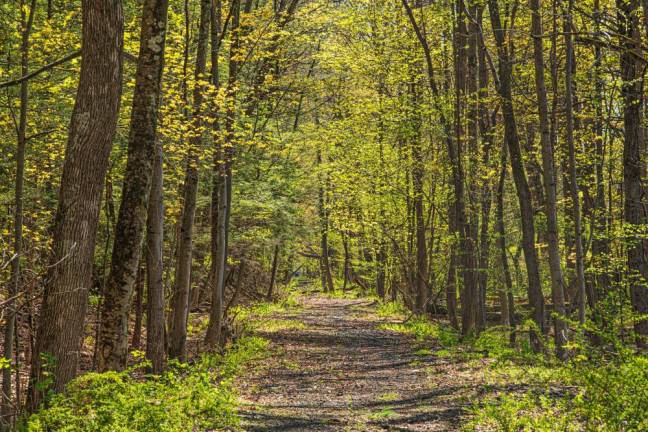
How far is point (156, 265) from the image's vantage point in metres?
10.7

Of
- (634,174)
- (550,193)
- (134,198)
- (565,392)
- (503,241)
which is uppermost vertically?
(634,174)

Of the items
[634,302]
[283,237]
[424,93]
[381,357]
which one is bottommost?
[381,357]

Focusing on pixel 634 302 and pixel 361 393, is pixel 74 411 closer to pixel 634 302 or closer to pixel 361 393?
pixel 361 393

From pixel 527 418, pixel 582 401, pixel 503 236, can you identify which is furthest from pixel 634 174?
pixel 527 418

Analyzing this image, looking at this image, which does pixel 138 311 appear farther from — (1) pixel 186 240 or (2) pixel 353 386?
(2) pixel 353 386

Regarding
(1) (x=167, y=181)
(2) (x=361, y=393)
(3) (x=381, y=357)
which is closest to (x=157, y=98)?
(2) (x=361, y=393)

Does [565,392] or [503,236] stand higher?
[503,236]

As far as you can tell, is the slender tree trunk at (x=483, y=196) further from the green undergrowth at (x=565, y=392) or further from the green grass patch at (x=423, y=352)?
the green undergrowth at (x=565, y=392)

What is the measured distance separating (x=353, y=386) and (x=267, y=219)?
9224 mm

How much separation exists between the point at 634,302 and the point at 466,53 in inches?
321

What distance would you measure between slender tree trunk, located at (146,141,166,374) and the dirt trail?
1618 millimetres

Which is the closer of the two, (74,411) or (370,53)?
(74,411)

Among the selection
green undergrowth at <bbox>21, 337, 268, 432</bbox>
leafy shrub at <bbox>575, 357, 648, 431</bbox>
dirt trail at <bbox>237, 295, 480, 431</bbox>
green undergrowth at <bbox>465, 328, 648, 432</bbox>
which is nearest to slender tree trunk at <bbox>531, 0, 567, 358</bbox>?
dirt trail at <bbox>237, 295, 480, 431</bbox>

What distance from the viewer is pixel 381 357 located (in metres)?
14.9
